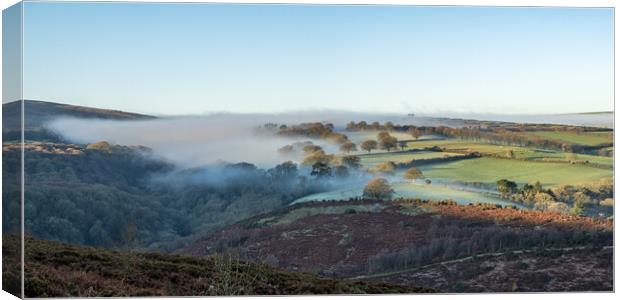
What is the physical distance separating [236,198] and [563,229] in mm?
3591

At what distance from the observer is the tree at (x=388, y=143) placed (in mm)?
14844

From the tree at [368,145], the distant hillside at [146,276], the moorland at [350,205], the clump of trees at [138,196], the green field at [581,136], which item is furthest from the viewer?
the green field at [581,136]

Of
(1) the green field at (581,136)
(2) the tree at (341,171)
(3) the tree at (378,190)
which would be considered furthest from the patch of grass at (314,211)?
(1) the green field at (581,136)

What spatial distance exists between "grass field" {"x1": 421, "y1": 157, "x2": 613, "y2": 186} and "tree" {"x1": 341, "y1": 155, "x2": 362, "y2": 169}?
726 mm

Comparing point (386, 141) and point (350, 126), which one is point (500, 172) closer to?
point (386, 141)

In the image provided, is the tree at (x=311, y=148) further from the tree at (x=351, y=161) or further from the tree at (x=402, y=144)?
the tree at (x=402, y=144)

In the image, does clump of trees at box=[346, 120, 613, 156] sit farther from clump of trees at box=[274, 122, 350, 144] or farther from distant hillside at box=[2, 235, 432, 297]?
distant hillside at box=[2, 235, 432, 297]

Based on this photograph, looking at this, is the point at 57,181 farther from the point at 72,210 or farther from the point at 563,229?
the point at 563,229

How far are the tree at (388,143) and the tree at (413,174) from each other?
321mm

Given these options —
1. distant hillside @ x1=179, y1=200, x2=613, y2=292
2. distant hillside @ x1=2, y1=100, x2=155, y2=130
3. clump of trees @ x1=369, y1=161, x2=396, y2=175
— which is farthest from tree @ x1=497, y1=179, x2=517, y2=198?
distant hillside @ x1=2, y1=100, x2=155, y2=130

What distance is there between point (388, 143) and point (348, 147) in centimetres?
46

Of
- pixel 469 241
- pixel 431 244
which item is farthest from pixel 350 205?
pixel 469 241

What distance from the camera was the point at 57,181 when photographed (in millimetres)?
14102

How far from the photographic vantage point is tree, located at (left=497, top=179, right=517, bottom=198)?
14.9m
